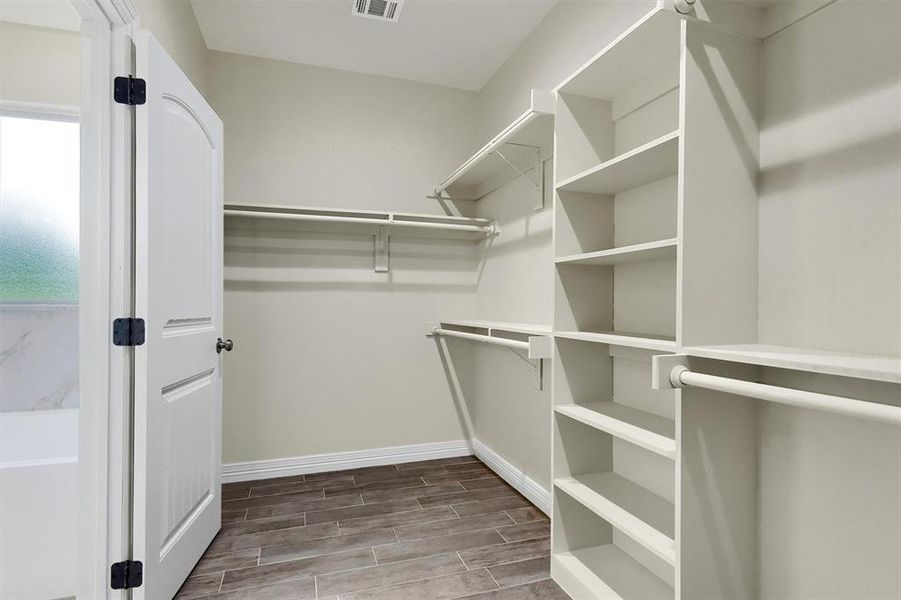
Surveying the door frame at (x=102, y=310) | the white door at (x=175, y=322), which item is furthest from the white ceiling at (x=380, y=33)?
the door frame at (x=102, y=310)

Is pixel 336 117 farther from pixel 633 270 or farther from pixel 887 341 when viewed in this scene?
pixel 887 341

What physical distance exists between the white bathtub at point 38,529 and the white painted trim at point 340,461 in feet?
3.48

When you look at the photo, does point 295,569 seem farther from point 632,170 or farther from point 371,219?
point 632,170

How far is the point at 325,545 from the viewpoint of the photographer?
6.64 feet

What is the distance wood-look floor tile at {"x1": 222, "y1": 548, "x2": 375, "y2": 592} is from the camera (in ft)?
5.77

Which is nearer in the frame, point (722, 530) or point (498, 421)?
point (722, 530)

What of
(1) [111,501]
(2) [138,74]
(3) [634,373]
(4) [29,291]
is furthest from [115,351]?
(3) [634,373]

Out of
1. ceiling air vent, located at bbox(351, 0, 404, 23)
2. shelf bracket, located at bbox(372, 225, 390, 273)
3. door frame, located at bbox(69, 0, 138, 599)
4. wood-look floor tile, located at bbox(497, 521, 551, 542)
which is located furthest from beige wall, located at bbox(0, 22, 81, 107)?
wood-look floor tile, located at bbox(497, 521, 551, 542)

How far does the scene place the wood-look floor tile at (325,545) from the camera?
1944mm

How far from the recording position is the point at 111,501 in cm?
145

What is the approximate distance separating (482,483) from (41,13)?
10.8 ft

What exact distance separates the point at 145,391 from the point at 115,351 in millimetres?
160

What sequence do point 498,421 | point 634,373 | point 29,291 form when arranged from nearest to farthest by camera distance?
point 634,373
point 29,291
point 498,421

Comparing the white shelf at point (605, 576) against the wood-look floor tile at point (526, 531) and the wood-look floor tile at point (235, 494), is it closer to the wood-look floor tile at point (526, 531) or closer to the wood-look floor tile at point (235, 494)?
the wood-look floor tile at point (526, 531)
